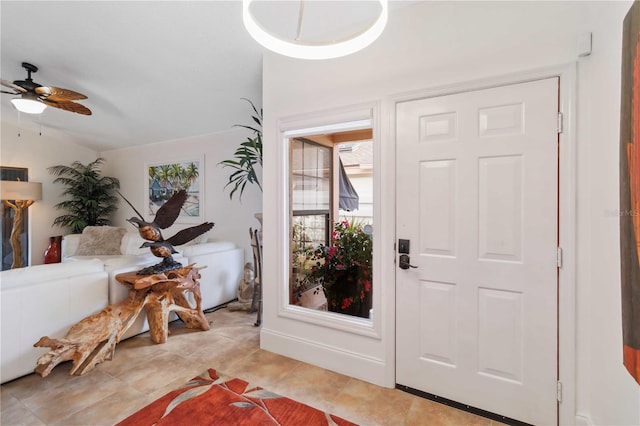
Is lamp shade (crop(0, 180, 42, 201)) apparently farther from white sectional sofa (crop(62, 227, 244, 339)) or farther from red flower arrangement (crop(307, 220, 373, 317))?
red flower arrangement (crop(307, 220, 373, 317))

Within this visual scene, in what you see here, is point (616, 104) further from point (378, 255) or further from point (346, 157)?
point (346, 157)

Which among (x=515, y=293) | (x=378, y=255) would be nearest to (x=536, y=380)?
(x=515, y=293)

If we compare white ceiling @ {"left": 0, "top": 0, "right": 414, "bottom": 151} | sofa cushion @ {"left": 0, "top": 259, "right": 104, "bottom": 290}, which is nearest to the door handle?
white ceiling @ {"left": 0, "top": 0, "right": 414, "bottom": 151}

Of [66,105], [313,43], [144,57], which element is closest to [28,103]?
[66,105]

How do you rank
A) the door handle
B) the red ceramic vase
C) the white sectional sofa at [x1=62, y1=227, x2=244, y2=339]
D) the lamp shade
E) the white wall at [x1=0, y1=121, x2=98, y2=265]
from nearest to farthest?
the door handle < the white sectional sofa at [x1=62, y1=227, x2=244, y2=339] < the lamp shade < the white wall at [x1=0, y1=121, x2=98, y2=265] < the red ceramic vase

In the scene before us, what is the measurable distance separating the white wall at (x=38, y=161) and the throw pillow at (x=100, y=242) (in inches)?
55.0

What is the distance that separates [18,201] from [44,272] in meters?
4.03

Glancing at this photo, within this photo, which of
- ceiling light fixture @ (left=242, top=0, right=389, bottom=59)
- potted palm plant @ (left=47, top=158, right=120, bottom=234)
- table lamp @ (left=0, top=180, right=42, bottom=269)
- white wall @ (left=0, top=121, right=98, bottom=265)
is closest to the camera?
ceiling light fixture @ (left=242, top=0, right=389, bottom=59)

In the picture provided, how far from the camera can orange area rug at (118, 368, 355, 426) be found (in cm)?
171

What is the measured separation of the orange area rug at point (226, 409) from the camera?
1.71 m

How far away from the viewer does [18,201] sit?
4895mm

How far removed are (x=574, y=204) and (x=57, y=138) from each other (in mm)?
7720

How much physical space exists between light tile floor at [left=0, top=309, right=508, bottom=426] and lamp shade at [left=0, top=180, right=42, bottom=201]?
387cm

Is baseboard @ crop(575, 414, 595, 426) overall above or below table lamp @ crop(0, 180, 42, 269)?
below
